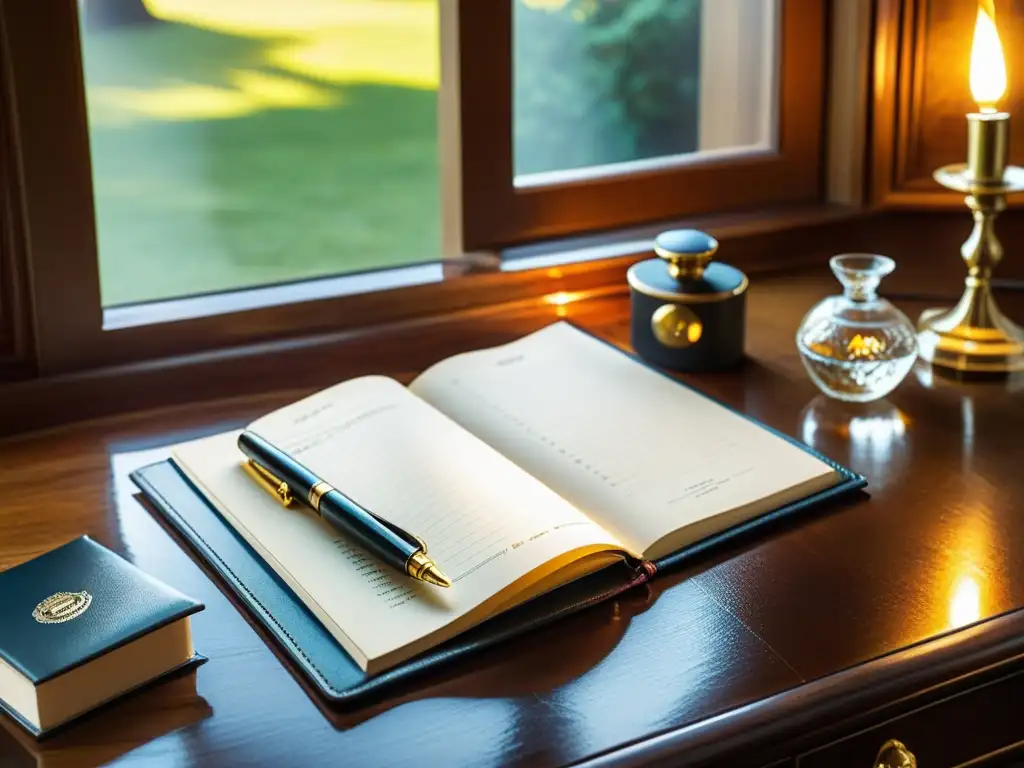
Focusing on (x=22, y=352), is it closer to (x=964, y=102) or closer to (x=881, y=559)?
(x=881, y=559)

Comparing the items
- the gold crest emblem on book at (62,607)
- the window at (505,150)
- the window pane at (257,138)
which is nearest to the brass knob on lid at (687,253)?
the window at (505,150)

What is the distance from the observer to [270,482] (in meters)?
0.79

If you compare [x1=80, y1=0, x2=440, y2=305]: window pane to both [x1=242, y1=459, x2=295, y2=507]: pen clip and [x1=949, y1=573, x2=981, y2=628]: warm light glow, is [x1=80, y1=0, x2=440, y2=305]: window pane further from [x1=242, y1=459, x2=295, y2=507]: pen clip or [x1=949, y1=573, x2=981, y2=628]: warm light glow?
[x1=949, y1=573, x2=981, y2=628]: warm light glow

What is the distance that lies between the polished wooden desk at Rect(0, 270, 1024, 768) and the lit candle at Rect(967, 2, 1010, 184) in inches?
8.6

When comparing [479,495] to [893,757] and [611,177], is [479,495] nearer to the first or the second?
[893,757]

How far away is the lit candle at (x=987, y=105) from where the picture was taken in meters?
0.96

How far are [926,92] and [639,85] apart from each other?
0.89ft

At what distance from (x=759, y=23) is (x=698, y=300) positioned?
403mm

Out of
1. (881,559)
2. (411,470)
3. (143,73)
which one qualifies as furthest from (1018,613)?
(143,73)

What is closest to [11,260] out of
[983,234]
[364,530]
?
[364,530]

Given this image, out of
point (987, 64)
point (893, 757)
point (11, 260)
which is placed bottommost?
point (893, 757)

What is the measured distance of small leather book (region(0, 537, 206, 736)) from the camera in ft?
1.91

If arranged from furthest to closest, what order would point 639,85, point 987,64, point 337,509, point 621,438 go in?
point 639,85, point 987,64, point 621,438, point 337,509

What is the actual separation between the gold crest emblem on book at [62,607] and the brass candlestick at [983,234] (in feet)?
2.18
